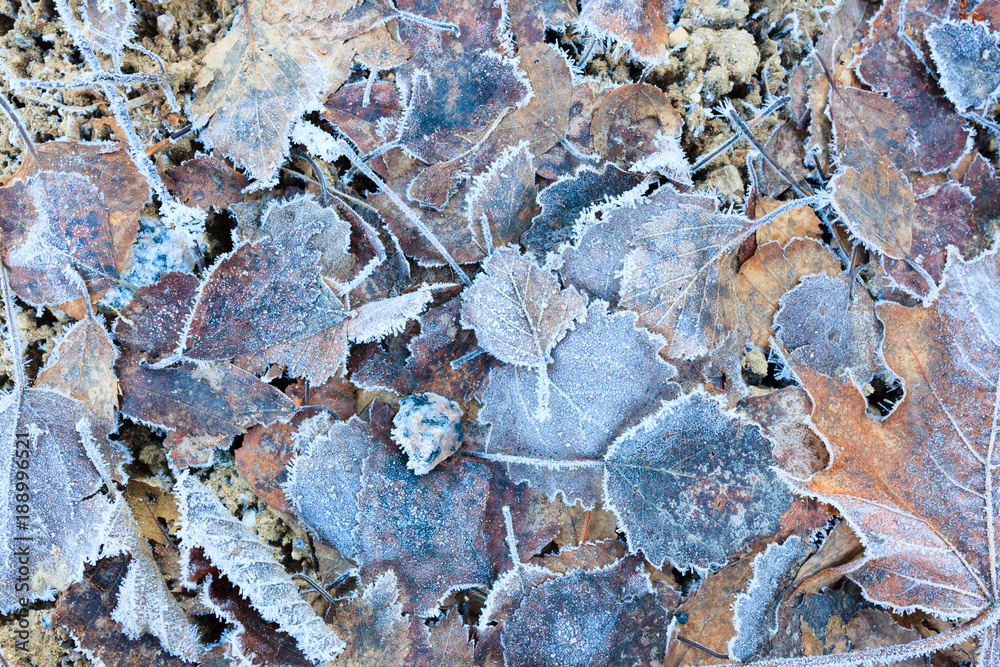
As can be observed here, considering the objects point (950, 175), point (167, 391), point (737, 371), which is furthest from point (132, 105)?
point (950, 175)

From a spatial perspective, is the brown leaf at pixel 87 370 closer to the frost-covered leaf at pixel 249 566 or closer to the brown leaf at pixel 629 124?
the frost-covered leaf at pixel 249 566

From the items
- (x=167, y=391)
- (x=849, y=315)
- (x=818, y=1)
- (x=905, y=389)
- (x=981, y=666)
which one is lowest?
(x=981, y=666)

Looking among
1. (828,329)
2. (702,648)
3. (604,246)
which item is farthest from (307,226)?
(702,648)

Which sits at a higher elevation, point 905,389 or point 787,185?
point 787,185

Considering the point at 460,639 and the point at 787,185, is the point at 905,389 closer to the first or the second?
the point at 787,185

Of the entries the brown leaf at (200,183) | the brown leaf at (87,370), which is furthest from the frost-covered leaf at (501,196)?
the brown leaf at (87,370)

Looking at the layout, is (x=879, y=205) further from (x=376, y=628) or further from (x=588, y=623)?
(x=376, y=628)
